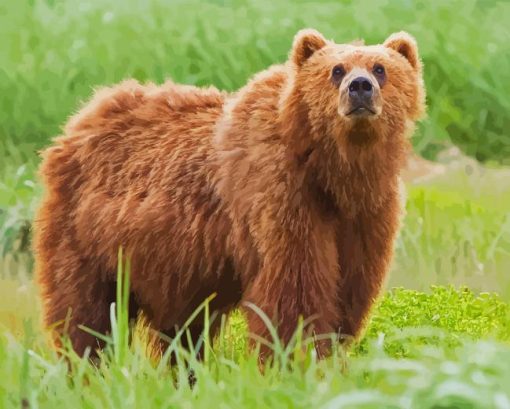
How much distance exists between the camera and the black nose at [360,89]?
4.95 m

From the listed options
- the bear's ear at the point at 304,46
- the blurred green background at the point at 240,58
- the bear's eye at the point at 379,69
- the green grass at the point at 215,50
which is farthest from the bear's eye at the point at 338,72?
the green grass at the point at 215,50

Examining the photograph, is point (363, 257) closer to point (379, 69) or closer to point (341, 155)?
point (341, 155)

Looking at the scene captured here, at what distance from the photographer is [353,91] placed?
16.3 ft

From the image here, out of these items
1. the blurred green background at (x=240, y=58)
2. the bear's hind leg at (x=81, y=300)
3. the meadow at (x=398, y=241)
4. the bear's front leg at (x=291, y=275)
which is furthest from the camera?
the blurred green background at (x=240, y=58)

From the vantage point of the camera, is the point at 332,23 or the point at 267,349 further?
the point at 332,23

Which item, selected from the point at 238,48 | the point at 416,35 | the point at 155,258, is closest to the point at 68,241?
the point at 155,258

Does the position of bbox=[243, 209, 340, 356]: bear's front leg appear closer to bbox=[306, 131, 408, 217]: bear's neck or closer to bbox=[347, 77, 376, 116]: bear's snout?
bbox=[306, 131, 408, 217]: bear's neck

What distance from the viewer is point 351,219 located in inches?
209

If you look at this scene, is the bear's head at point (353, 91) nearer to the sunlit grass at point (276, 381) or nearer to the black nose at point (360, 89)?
the black nose at point (360, 89)

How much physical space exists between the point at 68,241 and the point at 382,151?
145 centimetres

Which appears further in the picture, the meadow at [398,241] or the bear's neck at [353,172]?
the bear's neck at [353,172]

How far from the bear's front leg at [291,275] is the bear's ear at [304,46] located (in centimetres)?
63

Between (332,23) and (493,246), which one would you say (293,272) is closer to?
(493,246)

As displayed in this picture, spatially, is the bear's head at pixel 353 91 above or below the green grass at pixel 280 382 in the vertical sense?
above
